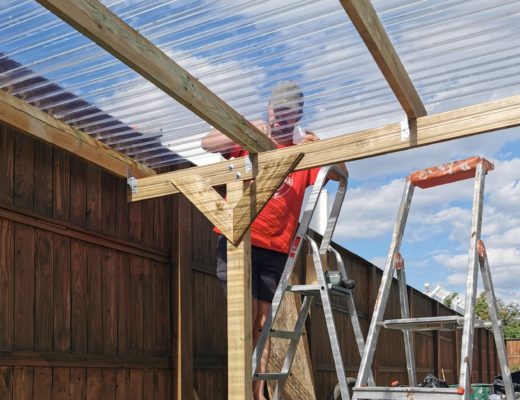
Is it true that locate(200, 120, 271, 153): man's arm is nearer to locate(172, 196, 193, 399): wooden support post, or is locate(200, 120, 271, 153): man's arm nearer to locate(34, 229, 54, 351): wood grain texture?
locate(172, 196, 193, 399): wooden support post

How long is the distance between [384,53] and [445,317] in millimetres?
1444

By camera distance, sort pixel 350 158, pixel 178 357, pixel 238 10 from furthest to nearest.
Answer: pixel 178 357 → pixel 350 158 → pixel 238 10

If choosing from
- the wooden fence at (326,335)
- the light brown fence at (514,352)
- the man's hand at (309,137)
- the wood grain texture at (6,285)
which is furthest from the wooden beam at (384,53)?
the light brown fence at (514,352)

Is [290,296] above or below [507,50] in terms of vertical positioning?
below

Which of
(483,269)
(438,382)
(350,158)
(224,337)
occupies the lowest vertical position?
(438,382)

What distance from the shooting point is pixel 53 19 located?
313 cm

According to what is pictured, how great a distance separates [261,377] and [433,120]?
1.72 m

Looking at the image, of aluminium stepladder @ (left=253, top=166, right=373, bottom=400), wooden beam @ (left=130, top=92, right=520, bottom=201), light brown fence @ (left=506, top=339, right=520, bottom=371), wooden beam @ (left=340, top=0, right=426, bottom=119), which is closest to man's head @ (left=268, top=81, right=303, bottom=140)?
wooden beam @ (left=130, top=92, right=520, bottom=201)

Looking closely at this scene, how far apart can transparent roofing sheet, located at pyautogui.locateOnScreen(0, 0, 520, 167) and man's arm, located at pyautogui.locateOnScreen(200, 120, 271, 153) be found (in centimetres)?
10

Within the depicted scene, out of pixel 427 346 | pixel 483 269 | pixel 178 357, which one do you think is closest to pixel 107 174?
pixel 178 357

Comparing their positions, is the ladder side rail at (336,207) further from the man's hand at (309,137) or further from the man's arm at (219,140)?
the man's arm at (219,140)

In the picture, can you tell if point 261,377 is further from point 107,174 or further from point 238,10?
point 238,10

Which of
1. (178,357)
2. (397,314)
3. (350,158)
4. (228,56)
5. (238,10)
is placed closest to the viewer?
(238,10)

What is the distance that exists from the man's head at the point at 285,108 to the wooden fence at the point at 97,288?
3.46ft
